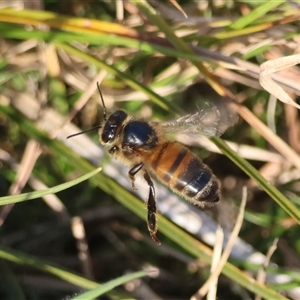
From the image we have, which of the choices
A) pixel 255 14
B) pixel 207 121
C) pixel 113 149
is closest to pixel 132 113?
pixel 113 149

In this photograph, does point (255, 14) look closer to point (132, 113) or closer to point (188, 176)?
→ point (188, 176)

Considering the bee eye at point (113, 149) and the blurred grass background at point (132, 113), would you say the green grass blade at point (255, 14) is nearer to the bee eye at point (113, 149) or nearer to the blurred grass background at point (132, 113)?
the blurred grass background at point (132, 113)

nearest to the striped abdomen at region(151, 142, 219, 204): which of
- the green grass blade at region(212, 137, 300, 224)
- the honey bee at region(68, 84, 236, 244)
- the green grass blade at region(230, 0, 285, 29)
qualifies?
the honey bee at region(68, 84, 236, 244)

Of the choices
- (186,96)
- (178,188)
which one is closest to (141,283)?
(178,188)

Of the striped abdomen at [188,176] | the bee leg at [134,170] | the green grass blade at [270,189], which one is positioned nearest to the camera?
the green grass blade at [270,189]

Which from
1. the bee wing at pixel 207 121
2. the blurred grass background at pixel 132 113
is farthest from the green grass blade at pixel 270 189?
the blurred grass background at pixel 132 113
